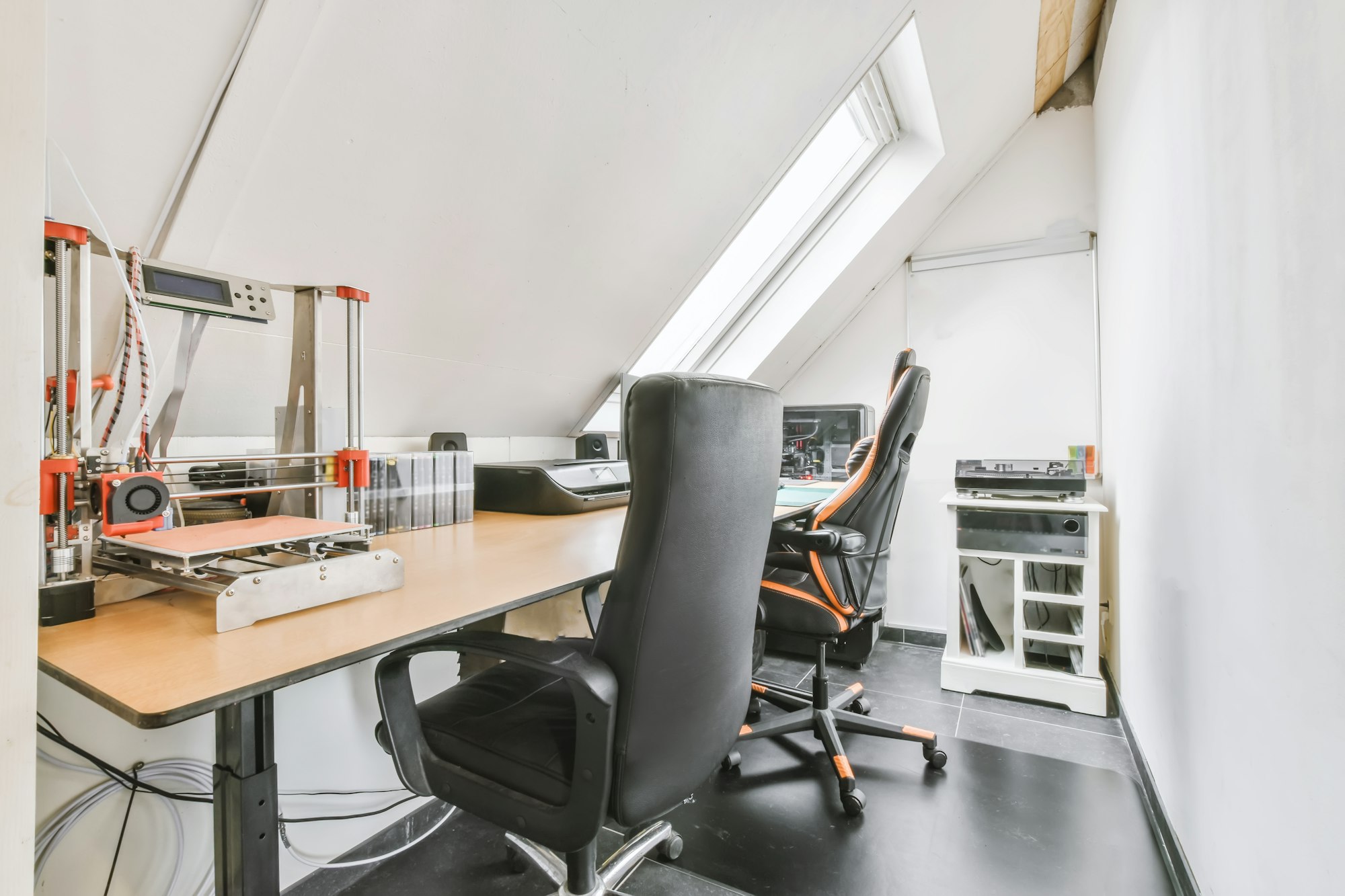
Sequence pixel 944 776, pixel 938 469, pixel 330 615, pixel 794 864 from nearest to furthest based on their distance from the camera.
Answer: pixel 330 615
pixel 794 864
pixel 944 776
pixel 938 469

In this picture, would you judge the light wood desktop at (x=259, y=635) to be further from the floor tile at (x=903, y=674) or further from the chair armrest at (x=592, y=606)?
the floor tile at (x=903, y=674)

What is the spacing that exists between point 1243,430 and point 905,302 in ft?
6.96

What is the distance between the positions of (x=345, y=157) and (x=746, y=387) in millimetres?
897

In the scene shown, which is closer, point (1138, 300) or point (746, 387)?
point (746, 387)

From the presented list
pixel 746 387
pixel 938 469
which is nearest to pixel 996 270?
pixel 938 469

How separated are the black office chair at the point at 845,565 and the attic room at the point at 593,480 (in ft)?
0.05

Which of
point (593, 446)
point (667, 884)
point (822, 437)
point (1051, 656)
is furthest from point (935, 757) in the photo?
point (593, 446)

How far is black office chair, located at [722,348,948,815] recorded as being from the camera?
1703mm

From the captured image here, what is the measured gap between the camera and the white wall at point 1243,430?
74cm

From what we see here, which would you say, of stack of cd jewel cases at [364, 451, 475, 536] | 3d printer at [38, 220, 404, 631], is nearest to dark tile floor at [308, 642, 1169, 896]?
stack of cd jewel cases at [364, 451, 475, 536]

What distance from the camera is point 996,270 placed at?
2.80 metres

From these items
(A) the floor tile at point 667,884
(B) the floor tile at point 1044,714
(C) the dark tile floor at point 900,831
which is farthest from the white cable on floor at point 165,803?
(B) the floor tile at point 1044,714

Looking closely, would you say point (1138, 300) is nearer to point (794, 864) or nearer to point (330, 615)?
point (794, 864)

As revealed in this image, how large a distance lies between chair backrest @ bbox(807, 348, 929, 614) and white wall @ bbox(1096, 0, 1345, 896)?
1.89ft
